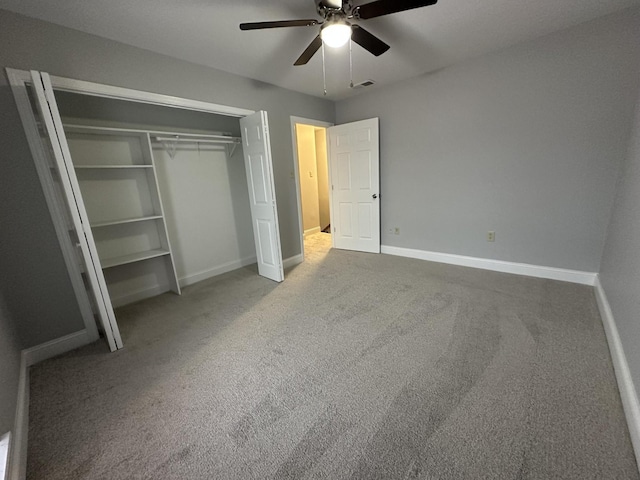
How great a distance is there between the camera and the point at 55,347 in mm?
2104

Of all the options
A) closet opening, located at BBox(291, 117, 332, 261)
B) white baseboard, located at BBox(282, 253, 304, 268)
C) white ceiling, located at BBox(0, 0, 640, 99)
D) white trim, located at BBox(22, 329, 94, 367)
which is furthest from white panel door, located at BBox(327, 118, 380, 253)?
white trim, located at BBox(22, 329, 94, 367)

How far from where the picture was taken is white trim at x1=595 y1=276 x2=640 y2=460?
1.21 m

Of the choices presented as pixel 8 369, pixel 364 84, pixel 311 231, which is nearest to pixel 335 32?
pixel 364 84

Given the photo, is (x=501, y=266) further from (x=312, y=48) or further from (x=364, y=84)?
(x=312, y=48)

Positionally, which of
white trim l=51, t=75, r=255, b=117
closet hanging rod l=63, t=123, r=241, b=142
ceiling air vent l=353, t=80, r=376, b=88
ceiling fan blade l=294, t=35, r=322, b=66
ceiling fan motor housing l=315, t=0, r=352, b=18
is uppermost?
ceiling air vent l=353, t=80, r=376, b=88

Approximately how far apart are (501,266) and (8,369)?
448 centimetres

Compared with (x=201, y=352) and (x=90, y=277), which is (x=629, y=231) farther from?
(x=90, y=277)

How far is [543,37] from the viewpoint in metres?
2.53

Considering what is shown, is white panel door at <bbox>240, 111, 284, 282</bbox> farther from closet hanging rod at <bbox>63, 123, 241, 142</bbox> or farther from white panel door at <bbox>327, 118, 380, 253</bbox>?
white panel door at <bbox>327, 118, 380, 253</bbox>

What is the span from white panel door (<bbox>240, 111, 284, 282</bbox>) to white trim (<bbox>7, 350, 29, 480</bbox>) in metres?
2.21

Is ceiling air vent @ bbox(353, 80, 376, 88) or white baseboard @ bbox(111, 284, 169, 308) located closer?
white baseboard @ bbox(111, 284, 169, 308)

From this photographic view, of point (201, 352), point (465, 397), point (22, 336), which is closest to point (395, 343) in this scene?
A: point (465, 397)

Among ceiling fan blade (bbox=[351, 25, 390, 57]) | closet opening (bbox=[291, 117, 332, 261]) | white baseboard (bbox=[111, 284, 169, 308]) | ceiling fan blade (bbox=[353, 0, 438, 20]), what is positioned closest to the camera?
ceiling fan blade (bbox=[353, 0, 438, 20])

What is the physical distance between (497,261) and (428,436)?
2678mm
